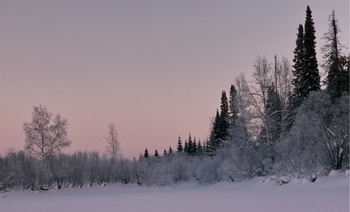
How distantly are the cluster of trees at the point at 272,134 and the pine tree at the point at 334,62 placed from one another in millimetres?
94

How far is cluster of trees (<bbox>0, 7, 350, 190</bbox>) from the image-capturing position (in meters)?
26.3

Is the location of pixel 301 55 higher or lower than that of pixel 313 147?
higher

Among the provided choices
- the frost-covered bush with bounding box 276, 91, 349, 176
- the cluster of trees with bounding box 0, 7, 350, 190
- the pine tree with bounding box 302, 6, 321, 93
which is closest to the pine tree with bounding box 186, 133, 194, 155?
the cluster of trees with bounding box 0, 7, 350, 190

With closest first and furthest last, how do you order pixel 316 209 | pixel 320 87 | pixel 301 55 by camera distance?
pixel 316 209
pixel 320 87
pixel 301 55

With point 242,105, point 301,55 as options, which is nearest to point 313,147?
point 242,105

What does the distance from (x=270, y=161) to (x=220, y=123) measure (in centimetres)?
3848

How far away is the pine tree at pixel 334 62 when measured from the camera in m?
33.5

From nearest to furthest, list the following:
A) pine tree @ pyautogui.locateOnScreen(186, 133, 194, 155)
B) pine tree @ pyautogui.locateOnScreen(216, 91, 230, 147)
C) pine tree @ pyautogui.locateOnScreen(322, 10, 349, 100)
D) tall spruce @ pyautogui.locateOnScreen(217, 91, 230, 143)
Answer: pine tree @ pyautogui.locateOnScreen(322, 10, 349, 100) → pine tree @ pyautogui.locateOnScreen(216, 91, 230, 147) → tall spruce @ pyautogui.locateOnScreen(217, 91, 230, 143) → pine tree @ pyautogui.locateOnScreen(186, 133, 194, 155)

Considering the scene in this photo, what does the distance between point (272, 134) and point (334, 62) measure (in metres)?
9.95

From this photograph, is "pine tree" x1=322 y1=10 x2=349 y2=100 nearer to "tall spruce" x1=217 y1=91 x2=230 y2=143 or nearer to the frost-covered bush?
the frost-covered bush

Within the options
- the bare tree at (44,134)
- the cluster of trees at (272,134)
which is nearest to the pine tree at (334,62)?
the cluster of trees at (272,134)

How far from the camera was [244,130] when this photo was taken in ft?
136

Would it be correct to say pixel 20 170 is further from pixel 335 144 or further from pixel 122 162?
pixel 335 144

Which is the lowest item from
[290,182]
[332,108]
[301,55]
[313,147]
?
[290,182]
